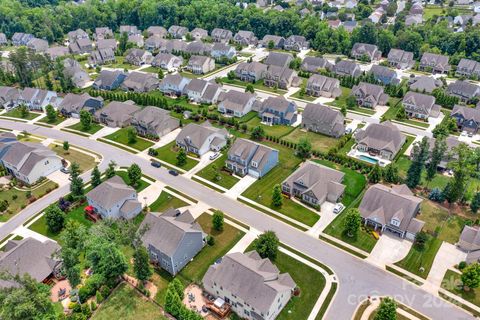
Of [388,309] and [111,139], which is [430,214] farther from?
[111,139]

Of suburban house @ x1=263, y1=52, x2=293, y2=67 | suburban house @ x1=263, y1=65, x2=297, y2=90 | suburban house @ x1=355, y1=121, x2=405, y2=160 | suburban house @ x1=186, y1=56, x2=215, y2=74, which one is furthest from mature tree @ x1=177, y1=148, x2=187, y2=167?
suburban house @ x1=263, y1=52, x2=293, y2=67

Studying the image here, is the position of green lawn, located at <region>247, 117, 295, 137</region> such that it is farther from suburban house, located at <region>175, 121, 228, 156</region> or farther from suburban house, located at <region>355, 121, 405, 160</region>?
suburban house, located at <region>355, 121, 405, 160</region>

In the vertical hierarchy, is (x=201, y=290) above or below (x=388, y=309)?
below

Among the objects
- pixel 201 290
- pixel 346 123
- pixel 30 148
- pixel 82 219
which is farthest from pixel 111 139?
pixel 346 123

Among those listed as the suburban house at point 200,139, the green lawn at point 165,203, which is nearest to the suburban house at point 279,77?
the suburban house at point 200,139

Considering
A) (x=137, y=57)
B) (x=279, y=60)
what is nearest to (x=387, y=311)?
(x=279, y=60)

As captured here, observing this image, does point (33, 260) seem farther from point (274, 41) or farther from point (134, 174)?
point (274, 41)

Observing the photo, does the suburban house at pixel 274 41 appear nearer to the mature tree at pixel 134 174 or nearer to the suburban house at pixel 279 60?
the suburban house at pixel 279 60
